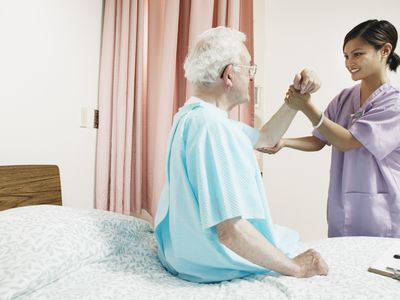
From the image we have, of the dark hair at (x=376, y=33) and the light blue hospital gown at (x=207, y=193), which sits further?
the dark hair at (x=376, y=33)

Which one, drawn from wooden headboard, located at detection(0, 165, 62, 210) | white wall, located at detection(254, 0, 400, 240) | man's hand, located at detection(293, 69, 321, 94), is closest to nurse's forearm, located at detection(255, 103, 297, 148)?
man's hand, located at detection(293, 69, 321, 94)

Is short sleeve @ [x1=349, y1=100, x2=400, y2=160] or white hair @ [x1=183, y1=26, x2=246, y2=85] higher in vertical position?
white hair @ [x1=183, y1=26, x2=246, y2=85]

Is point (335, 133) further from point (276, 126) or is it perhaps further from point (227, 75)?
point (227, 75)

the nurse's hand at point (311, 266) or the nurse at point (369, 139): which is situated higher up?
the nurse at point (369, 139)

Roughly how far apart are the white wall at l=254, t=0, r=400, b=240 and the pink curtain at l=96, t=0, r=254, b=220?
16.0 inches

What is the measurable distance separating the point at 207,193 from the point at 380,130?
79cm

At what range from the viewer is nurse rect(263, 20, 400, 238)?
1.27 meters

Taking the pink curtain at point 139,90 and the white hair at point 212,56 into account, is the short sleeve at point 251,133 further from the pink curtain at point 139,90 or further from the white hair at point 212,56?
the pink curtain at point 139,90

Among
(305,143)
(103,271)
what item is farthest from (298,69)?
(103,271)

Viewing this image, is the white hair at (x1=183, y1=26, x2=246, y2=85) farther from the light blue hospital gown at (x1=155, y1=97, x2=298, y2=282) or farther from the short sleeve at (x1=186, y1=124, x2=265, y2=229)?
the short sleeve at (x1=186, y1=124, x2=265, y2=229)

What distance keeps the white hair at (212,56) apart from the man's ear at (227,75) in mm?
11

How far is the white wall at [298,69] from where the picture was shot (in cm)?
226

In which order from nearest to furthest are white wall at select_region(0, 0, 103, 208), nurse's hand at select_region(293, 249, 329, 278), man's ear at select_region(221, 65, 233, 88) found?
nurse's hand at select_region(293, 249, 329, 278)
man's ear at select_region(221, 65, 233, 88)
white wall at select_region(0, 0, 103, 208)

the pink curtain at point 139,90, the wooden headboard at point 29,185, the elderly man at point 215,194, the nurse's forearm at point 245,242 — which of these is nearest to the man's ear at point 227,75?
the elderly man at point 215,194
